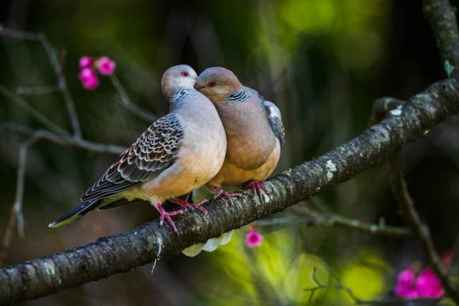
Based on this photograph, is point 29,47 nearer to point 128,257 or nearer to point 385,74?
point 385,74

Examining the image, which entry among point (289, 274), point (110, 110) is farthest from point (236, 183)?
point (110, 110)

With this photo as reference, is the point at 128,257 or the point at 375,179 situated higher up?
the point at 128,257

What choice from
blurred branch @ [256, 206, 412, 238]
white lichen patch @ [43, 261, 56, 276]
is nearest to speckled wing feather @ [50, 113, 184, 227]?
white lichen patch @ [43, 261, 56, 276]

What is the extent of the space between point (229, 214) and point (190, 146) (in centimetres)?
31

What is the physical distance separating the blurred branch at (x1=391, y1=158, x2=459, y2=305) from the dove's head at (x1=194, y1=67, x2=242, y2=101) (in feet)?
3.00

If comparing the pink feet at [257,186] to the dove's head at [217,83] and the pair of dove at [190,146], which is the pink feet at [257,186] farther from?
the dove's head at [217,83]

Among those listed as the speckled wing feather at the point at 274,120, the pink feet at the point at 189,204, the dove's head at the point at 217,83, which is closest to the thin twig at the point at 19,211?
the pink feet at the point at 189,204

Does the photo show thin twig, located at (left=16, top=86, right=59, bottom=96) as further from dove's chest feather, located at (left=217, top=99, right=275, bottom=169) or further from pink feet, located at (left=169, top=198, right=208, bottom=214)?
dove's chest feather, located at (left=217, top=99, right=275, bottom=169)

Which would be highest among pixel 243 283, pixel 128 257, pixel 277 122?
pixel 277 122

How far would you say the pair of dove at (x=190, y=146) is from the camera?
3.22m

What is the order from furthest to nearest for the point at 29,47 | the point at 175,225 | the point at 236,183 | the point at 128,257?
1. the point at 29,47
2. the point at 236,183
3. the point at 175,225
4. the point at 128,257

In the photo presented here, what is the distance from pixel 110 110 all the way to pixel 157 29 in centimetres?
105

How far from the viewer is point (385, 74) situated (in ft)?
20.9

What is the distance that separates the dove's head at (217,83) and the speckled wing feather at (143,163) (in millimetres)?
184
